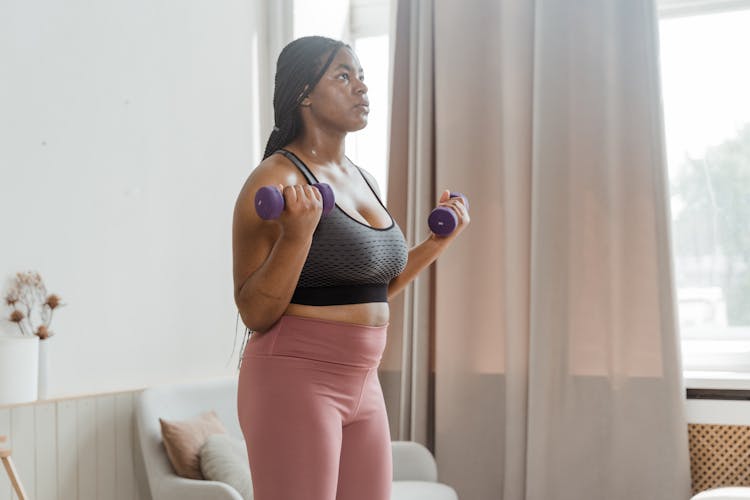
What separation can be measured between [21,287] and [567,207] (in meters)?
1.79

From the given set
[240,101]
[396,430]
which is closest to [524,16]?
[240,101]

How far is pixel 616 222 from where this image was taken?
281 cm

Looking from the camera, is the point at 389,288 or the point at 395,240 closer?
the point at 395,240

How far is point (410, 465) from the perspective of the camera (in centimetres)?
260

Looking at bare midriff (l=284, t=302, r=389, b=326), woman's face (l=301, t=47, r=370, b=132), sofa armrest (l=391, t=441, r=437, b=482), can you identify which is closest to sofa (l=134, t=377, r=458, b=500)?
sofa armrest (l=391, t=441, r=437, b=482)

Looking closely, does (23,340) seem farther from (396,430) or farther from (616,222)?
(616,222)

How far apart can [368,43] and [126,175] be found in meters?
1.46

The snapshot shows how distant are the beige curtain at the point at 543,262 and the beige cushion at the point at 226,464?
3.19 feet

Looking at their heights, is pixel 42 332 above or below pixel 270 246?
below

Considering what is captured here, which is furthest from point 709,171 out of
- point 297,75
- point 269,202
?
point 269,202

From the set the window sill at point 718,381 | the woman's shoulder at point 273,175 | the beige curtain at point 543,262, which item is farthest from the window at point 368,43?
the woman's shoulder at point 273,175

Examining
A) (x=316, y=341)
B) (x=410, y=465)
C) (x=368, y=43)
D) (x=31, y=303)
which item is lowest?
(x=410, y=465)

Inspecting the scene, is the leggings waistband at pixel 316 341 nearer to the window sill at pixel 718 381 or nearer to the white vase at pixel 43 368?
the white vase at pixel 43 368

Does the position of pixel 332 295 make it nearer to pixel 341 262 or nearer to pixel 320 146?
pixel 341 262
